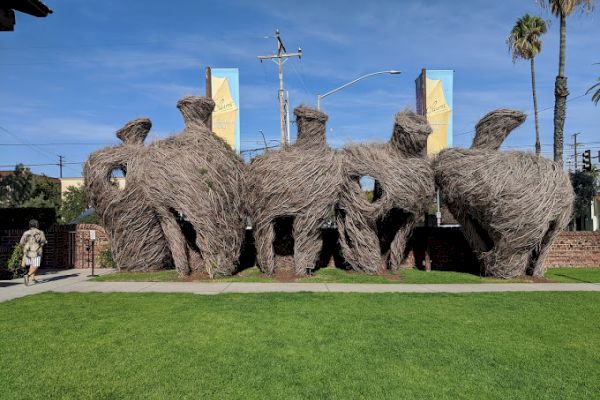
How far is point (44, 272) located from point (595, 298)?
42.1 ft

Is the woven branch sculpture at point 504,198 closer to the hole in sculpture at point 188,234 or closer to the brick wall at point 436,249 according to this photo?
the brick wall at point 436,249

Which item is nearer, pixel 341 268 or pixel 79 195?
pixel 341 268

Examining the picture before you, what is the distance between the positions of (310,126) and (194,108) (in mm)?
2820

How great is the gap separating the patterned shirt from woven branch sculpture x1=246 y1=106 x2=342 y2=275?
4623 mm

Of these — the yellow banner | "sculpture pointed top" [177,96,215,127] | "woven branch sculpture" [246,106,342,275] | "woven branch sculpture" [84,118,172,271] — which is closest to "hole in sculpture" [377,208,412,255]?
"woven branch sculpture" [246,106,342,275]

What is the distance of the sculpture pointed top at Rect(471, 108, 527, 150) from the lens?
1104 cm

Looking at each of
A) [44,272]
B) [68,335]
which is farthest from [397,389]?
[44,272]

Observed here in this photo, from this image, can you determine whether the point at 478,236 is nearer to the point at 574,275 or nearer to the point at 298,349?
the point at 574,275

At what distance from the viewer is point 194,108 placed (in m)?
11.0

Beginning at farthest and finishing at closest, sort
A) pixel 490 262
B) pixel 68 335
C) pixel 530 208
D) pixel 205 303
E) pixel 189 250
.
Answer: pixel 189 250 → pixel 490 262 → pixel 530 208 → pixel 205 303 → pixel 68 335

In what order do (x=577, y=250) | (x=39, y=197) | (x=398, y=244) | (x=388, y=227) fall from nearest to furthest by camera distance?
(x=398, y=244) → (x=388, y=227) → (x=577, y=250) → (x=39, y=197)

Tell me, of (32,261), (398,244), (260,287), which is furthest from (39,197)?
(398,244)

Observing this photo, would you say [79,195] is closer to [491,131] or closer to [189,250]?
[189,250]

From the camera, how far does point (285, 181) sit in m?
10.3
